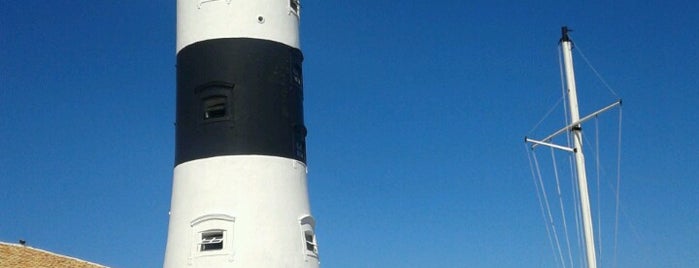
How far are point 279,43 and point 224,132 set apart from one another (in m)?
2.41

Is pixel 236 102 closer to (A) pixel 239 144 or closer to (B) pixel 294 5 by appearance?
(A) pixel 239 144

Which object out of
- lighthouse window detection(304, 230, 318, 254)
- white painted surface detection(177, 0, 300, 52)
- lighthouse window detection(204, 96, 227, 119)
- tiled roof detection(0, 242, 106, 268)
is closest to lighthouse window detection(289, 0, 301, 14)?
white painted surface detection(177, 0, 300, 52)

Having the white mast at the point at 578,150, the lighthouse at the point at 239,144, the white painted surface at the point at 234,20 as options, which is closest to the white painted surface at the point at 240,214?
the lighthouse at the point at 239,144

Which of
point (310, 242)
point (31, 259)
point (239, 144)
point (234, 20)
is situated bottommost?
point (310, 242)

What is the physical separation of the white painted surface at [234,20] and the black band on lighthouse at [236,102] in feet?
0.55

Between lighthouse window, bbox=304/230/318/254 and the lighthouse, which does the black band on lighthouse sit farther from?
lighthouse window, bbox=304/230/318/254

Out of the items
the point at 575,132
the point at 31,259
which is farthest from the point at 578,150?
the point at 31,259

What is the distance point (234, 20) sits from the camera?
706 inches

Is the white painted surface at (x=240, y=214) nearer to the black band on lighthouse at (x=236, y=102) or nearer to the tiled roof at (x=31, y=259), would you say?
the black band on lighthouse at (x=236, y=102)

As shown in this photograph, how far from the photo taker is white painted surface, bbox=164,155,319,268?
1688 centimetres

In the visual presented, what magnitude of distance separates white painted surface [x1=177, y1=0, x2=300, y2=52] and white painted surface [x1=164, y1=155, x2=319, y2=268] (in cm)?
275

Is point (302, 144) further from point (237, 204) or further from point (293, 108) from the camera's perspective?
point (237, 204)

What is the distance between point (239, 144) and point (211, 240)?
2.05 m

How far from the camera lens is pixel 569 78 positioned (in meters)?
19.2
